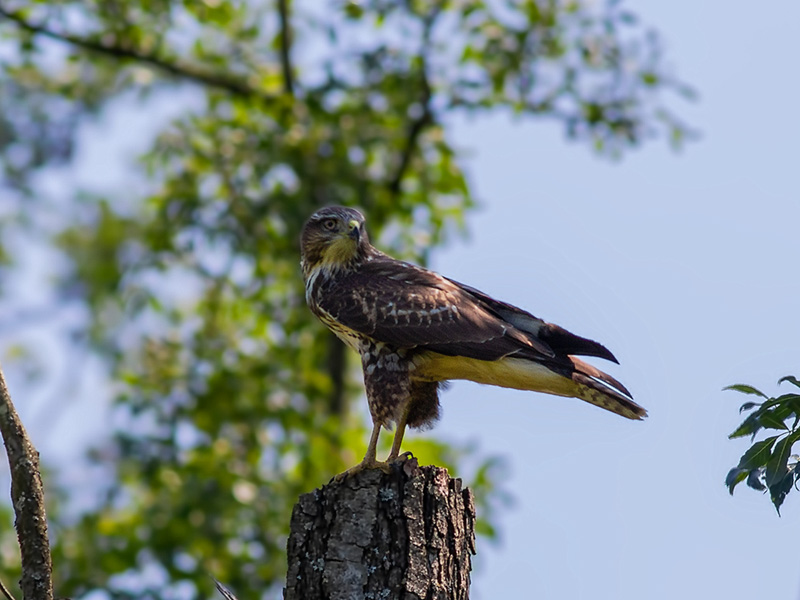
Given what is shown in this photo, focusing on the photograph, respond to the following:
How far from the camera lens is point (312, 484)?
999 centimetres

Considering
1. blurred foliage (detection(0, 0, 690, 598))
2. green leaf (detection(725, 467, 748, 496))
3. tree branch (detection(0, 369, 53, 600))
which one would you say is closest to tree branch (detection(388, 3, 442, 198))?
blurred foliage (detection(0, 0, 690, 598))

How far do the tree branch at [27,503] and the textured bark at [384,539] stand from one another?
922mm

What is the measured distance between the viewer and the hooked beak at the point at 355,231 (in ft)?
20.6


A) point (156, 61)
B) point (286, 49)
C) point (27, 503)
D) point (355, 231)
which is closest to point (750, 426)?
point (27, 503)

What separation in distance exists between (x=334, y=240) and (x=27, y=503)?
8.98 feet

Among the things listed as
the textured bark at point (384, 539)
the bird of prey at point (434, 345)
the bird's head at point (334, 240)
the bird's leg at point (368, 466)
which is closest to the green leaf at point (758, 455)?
the textured bark at point (384, 539)

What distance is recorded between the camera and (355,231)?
629 centimetres

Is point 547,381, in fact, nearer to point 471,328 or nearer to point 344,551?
point 471,328

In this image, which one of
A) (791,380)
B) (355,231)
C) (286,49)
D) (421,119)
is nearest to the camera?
(791,380)

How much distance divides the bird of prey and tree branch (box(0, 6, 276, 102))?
20.4 feet

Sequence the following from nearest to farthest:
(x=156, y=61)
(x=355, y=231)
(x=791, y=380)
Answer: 1. (x=791, y=380)
2. (x=355, y=231)
3. (x=156, y=61)

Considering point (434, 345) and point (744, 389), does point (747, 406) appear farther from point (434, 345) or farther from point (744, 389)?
point (434, 345)

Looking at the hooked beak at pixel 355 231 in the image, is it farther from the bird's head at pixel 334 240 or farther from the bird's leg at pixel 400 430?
the bird's leg at pixel 400 430

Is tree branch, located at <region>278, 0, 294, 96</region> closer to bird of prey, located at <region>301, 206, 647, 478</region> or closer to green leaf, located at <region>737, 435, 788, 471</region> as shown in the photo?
Result: bird of prey, located at <region>301, 206, 647, 478</region>
